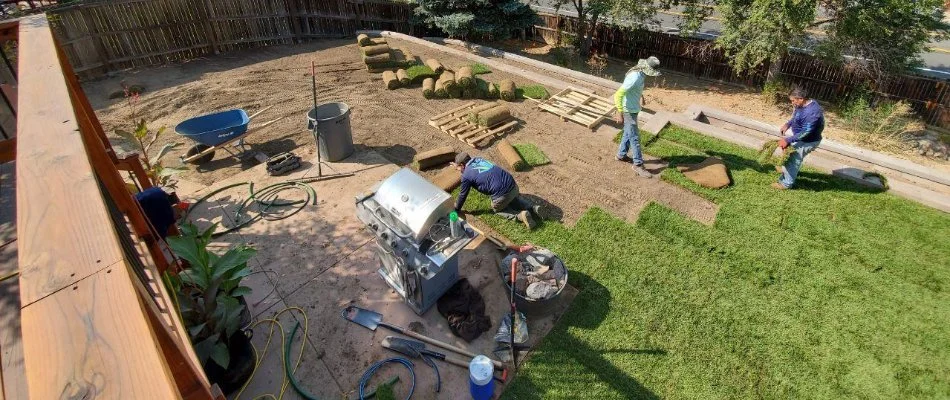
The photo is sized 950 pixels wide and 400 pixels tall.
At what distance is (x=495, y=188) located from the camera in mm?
6812

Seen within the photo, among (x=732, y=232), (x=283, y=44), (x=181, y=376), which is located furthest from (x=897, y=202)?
(x=283, y=44)

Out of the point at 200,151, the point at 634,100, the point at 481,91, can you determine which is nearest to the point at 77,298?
the point at 634,100

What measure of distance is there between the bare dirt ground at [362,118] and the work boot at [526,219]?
1.92 ft

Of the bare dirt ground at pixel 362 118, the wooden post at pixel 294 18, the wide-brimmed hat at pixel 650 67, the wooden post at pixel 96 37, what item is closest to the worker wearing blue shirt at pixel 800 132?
the bare dirt ground at pixel 362 118

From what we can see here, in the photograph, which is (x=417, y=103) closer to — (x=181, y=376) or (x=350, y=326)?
(x=350, y=326)

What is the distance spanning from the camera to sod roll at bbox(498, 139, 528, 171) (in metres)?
8.48

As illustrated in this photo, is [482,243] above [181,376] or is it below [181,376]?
below

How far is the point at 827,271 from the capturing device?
6.27 meters

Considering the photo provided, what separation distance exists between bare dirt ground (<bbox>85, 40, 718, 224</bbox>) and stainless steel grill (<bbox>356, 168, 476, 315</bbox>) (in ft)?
9.85

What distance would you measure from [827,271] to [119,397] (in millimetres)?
7907

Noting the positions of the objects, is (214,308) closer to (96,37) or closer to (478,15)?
(96,37)

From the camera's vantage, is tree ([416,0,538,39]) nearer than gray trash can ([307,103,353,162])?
No

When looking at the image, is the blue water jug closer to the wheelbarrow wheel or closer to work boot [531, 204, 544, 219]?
work boot [531, 204, 544, 219]

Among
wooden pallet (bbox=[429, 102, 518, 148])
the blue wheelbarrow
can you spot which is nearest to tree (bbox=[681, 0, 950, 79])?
wooden pallet (bbox=[429, 102, 518, 148])
